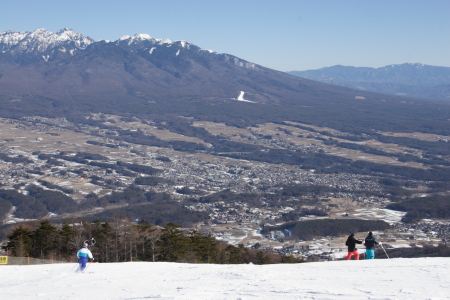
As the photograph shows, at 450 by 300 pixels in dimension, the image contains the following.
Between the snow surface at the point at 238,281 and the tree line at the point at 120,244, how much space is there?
924 centimetres

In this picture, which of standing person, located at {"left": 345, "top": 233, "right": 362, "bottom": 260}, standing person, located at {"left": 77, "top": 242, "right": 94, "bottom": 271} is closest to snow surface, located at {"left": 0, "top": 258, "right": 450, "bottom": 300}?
standing person, located at {"left": 77, "top": 242, "right": 94, "bottom": 271}

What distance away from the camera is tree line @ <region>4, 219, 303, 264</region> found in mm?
25125

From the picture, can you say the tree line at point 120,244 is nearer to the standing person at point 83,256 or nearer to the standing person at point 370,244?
the standing person at point 83,256

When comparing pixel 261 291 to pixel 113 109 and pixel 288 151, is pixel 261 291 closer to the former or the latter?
pixel 288 151

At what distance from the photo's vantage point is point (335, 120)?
152 metres

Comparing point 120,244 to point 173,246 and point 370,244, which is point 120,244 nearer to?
point 173,246

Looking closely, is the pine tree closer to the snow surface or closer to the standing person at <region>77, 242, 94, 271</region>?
the snow surface

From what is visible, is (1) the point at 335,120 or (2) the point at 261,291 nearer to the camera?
(2) the point at 261,291

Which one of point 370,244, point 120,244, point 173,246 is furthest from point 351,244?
point 120,244

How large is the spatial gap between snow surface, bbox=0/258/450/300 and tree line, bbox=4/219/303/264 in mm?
9237

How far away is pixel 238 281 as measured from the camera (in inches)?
479

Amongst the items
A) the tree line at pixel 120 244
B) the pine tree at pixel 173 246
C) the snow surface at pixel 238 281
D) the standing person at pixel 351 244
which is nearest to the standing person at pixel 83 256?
the snow surface at pixel 238 281

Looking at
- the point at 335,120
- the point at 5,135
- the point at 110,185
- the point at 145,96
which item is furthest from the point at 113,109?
the point at 110,185

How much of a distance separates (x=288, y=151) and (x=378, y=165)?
2077 cm
